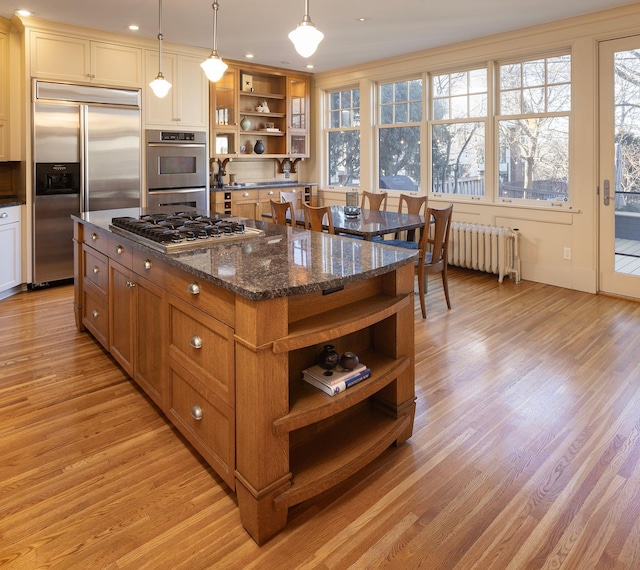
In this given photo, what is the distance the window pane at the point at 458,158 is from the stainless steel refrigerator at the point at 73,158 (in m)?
3.54

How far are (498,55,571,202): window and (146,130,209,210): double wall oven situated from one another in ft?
11.5

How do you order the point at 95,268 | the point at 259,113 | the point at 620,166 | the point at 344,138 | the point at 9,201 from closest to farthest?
the point at 95,268, the point at 620,166, the point at 9,201, the point at 259,113, the point at 344,138

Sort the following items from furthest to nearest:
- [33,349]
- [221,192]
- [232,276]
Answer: [221,192] < [33,349] < [232,276]

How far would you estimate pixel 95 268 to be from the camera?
3.18 metres

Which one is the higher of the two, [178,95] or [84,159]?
[178,95]

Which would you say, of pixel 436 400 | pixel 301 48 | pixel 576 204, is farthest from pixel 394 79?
pixel 436 400

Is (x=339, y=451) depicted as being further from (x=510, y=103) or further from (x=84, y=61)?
(x=84, y=61)

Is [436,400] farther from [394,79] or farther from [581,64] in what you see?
[394,79]

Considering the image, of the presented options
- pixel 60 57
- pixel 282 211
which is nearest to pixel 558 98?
pixel 282 211

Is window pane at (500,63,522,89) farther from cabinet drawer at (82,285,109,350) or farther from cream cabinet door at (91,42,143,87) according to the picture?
cabinet drawer at (82,285,109,350)

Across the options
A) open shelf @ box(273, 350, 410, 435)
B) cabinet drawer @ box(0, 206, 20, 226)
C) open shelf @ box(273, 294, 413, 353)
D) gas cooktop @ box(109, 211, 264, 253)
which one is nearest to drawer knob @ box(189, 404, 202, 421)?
open shelf @ box(273, 350, 410, 435)

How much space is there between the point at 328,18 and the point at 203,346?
392cm

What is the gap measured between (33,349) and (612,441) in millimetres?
3494

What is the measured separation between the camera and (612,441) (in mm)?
2240
